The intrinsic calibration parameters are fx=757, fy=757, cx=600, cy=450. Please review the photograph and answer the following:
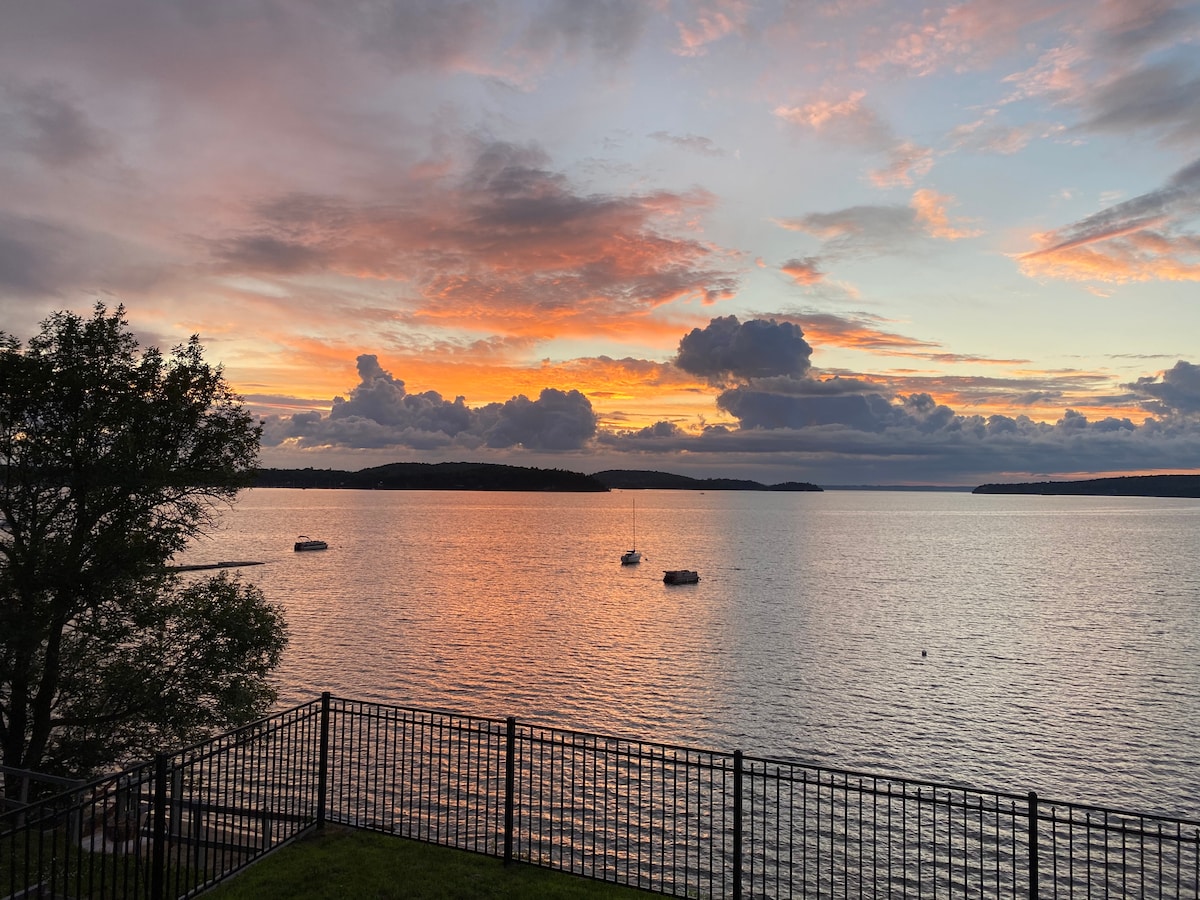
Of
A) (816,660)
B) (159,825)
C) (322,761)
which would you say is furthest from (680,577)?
(159,825)

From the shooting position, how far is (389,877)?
13719mm

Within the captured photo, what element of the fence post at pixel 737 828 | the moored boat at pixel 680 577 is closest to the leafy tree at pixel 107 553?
the fence post at pixel 737 828

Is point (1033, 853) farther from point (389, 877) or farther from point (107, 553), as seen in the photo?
point (107, 553)

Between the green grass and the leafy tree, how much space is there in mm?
11400

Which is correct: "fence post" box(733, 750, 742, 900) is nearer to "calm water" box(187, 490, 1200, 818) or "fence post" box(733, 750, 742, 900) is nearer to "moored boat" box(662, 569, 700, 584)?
Answer: "calm water" box(187, 490, 1200, 818)

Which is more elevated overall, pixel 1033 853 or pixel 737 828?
pixel 1033 853

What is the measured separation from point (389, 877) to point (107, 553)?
14.8 meters

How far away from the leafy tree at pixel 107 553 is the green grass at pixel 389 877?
1140cm

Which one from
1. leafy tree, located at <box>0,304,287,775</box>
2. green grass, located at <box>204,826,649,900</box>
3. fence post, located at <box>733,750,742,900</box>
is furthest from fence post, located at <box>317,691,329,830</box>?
leafy tree, located at <box>0,304,287,775</box>

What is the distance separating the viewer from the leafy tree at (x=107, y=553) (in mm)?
22188

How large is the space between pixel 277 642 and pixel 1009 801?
96.2ft

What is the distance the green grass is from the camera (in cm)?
1305

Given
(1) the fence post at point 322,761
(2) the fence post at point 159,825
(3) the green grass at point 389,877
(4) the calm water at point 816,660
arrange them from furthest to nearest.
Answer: (4) the calm water at point 816,660
(1) the fence post at point 322,761
(3) the green grass at point 389,877
(2) the fence post at point 159,825

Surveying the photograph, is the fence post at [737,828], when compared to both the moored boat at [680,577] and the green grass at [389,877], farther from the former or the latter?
the moored boat at [680,577]
